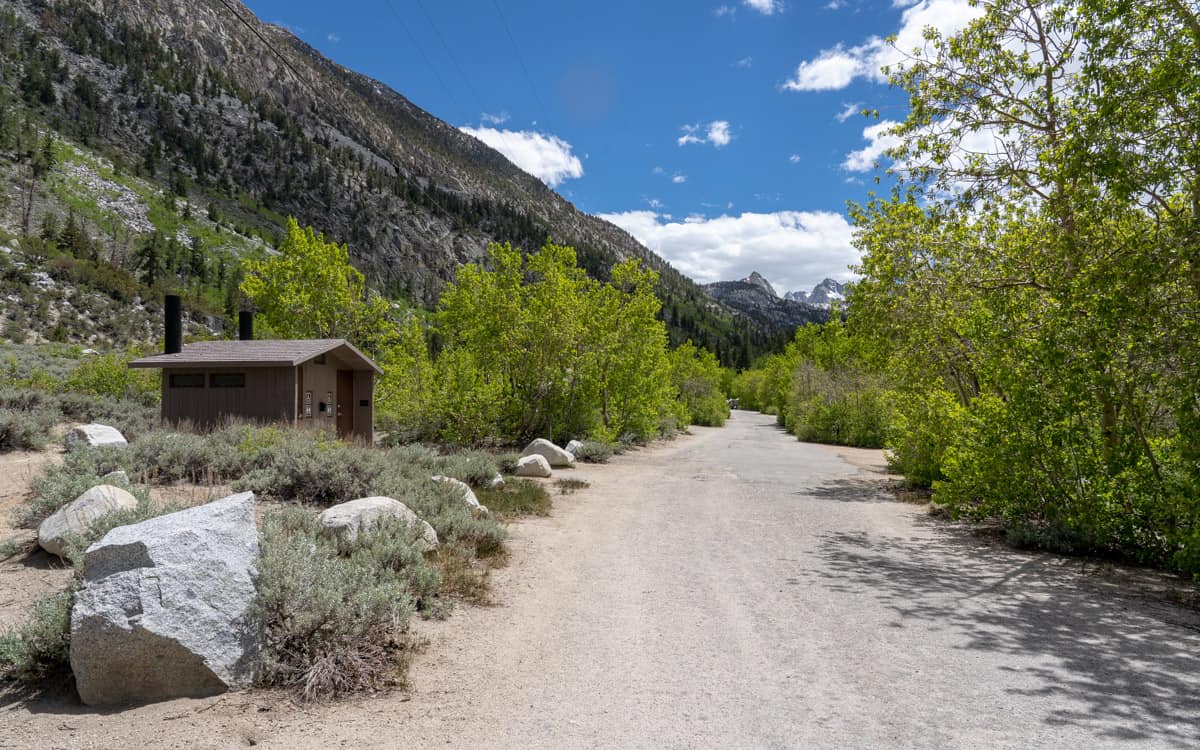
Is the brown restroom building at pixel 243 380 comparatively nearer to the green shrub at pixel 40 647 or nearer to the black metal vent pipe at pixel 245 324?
the black metal vent pipe at pixel 245 324

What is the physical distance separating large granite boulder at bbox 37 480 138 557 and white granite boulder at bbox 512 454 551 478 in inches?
376

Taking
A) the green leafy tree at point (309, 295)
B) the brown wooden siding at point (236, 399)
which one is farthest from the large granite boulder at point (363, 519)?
the green leafy tree at point (309, 295)

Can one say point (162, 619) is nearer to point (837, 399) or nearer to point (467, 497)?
point (467, 497)

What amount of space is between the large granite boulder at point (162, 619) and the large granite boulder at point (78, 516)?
1.87 metres

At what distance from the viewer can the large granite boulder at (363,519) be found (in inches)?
247

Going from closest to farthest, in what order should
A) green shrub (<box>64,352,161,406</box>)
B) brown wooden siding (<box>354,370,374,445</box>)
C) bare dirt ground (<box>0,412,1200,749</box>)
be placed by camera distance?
bare dirt ground (<box>0,412,1200,749</box>) < green shrub (<box>64,352,161,406</box>) < brown wooden siding (<box>354,370,374,445</box>)

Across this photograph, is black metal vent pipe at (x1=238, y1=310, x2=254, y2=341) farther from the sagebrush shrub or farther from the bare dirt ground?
the bare dirt ground

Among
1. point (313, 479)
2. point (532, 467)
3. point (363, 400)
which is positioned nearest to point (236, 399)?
point (363, 400)

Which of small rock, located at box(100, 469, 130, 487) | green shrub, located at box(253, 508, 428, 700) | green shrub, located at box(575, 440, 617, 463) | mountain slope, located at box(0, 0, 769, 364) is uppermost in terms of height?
mountain slope, located at box(0, 0, 769, 364)

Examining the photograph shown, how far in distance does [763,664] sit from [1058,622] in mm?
2936

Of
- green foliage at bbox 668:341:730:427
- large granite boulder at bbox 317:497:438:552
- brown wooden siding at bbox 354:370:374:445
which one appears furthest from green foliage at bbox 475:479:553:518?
green foliage at bbox 668:341:730:427

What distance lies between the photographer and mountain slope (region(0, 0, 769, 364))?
86.7 m

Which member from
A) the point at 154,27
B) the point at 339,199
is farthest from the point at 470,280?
the point at 154,27

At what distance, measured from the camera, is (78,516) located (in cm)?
554
